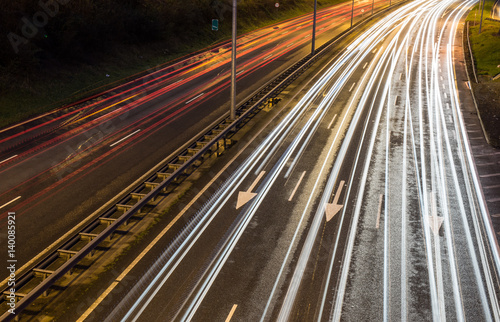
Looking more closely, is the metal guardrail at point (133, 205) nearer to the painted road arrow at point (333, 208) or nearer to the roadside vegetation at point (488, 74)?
the painted road arrow at point (333, 208)

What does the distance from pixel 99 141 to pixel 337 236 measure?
14.0m

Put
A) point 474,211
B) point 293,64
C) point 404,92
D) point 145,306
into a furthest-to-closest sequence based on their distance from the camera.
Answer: point 293,64 < point 404,92 < point 474,211 < point 145,306

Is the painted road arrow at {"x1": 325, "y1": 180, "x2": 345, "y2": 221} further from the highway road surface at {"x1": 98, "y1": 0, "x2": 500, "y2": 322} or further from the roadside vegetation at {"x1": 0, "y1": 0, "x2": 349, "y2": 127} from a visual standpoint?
the roadside vegetation at {"x1": 0, "y1": 0, "x2": 349, "y2": 127}

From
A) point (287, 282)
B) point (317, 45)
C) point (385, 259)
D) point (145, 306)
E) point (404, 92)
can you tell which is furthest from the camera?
point (317, 45)

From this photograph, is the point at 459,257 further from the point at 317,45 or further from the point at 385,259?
the point at 317,45

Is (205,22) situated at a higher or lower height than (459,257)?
higher

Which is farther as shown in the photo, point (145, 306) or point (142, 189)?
point (142, 189)

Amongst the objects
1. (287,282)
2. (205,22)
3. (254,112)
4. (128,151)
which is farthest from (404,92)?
(205,22)

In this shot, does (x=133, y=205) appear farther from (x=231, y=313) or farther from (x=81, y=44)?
(x=81, y=44)

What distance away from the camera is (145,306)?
1086cm

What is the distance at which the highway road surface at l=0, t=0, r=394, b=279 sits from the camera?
15.7 meters

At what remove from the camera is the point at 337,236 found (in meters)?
14.1

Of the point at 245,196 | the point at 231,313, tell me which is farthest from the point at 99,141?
the point at 231,313

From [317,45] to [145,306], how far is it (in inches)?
1903
